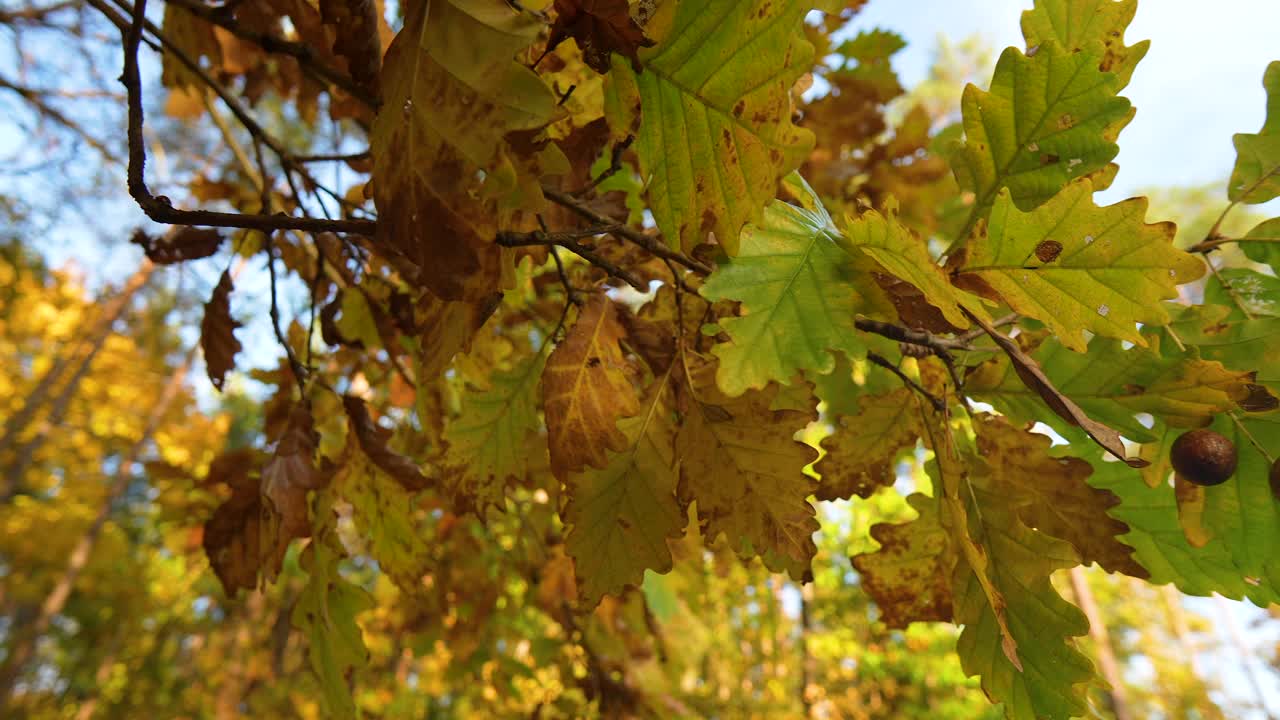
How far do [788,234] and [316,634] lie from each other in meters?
0.79

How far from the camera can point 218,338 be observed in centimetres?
102

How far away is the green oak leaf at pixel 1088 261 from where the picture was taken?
1.53ft

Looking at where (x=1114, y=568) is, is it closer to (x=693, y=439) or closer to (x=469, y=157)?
(x=693, y=439)

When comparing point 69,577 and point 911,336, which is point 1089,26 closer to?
point 911,336

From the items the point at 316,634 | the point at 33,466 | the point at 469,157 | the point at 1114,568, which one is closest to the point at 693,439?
the point at 469,157

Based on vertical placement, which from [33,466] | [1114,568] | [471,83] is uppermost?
[33,466]

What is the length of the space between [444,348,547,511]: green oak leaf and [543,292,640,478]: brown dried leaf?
0.15m

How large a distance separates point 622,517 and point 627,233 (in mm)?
253

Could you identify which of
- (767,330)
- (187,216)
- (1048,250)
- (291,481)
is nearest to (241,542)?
(291,481)

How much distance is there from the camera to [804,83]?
2.44 feet

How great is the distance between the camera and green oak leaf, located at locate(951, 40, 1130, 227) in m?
0.55

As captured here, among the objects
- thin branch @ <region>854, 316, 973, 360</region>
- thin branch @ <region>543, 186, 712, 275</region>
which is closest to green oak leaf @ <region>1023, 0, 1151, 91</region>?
thin branch @ <region>854, 316, 973, 360</region>

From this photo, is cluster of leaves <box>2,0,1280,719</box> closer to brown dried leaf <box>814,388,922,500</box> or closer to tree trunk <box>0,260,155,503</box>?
brown dried leaf <box>814,388,922,500</box>

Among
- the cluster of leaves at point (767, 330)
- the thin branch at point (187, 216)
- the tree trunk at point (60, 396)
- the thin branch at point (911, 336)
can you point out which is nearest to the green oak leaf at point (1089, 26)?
the cluster of leaves at point (767, 330)
